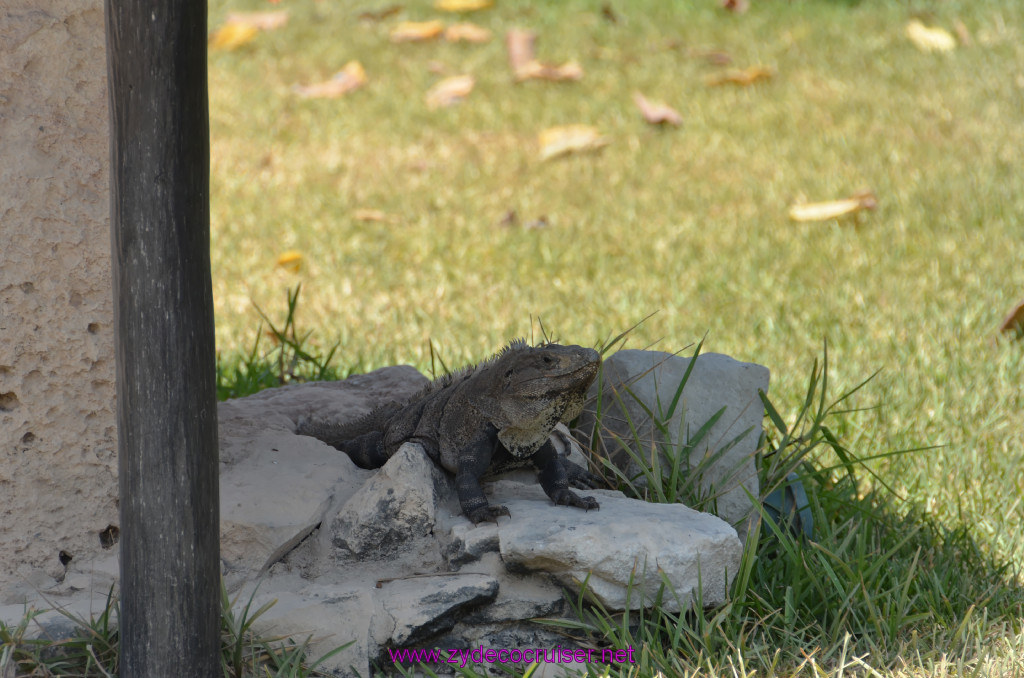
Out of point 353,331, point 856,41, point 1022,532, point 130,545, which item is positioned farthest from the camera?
point 856,41

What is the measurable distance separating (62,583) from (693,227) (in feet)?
14.4

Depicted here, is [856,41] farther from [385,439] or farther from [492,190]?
[385,439]

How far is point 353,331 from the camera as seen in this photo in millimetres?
5078

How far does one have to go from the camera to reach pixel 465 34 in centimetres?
904

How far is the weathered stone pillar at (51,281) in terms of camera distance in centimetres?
263

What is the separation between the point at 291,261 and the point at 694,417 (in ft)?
10.2

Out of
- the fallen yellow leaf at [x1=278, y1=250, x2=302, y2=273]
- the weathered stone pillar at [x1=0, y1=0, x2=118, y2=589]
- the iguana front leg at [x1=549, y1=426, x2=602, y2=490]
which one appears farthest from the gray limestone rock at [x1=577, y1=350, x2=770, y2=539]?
the fallen yellow leaf at [x1=278, y1=250, x2=302, y2=273]

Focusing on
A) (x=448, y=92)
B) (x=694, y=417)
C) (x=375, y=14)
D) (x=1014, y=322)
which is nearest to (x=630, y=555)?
(x=694, y=417)

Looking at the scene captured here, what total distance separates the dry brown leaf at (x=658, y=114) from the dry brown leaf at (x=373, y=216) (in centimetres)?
221

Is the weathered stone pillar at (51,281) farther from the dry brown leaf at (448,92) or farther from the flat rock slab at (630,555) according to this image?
the dry brown leaf at (448,92)

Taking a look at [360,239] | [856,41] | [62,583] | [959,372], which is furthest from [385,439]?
[856,41]

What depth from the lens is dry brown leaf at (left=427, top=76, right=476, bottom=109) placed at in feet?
25.9

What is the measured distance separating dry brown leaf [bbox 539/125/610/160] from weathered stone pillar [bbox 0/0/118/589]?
4.73 m

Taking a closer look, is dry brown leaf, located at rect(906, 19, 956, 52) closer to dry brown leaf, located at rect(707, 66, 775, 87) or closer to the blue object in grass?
dry brown leaf, located at rect(707, 66, 775, 87)
